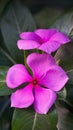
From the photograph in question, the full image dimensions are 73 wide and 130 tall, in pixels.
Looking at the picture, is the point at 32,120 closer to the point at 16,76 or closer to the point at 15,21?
the point at 16,76

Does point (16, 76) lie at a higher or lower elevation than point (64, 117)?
higher

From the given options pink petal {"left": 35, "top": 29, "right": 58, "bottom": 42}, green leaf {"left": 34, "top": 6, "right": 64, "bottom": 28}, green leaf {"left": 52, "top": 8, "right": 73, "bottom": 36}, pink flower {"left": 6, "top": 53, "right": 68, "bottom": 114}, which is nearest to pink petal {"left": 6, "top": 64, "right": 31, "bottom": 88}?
pink flower {"left": 6, "top": 53, "right": 68, "bottom": 114}

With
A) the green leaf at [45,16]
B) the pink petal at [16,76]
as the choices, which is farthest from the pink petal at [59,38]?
the green leaf at [45,16]

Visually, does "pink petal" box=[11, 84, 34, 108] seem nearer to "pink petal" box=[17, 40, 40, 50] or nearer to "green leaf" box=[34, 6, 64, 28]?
"pink petal" box=[17, 40, 40, 50]

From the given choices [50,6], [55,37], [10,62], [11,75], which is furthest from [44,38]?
[50,6]

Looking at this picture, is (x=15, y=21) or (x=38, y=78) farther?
(x=15, y=21)

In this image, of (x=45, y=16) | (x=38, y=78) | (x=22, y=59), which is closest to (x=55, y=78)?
(x=38, y=78)

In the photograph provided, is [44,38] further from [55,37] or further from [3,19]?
[3,19]
